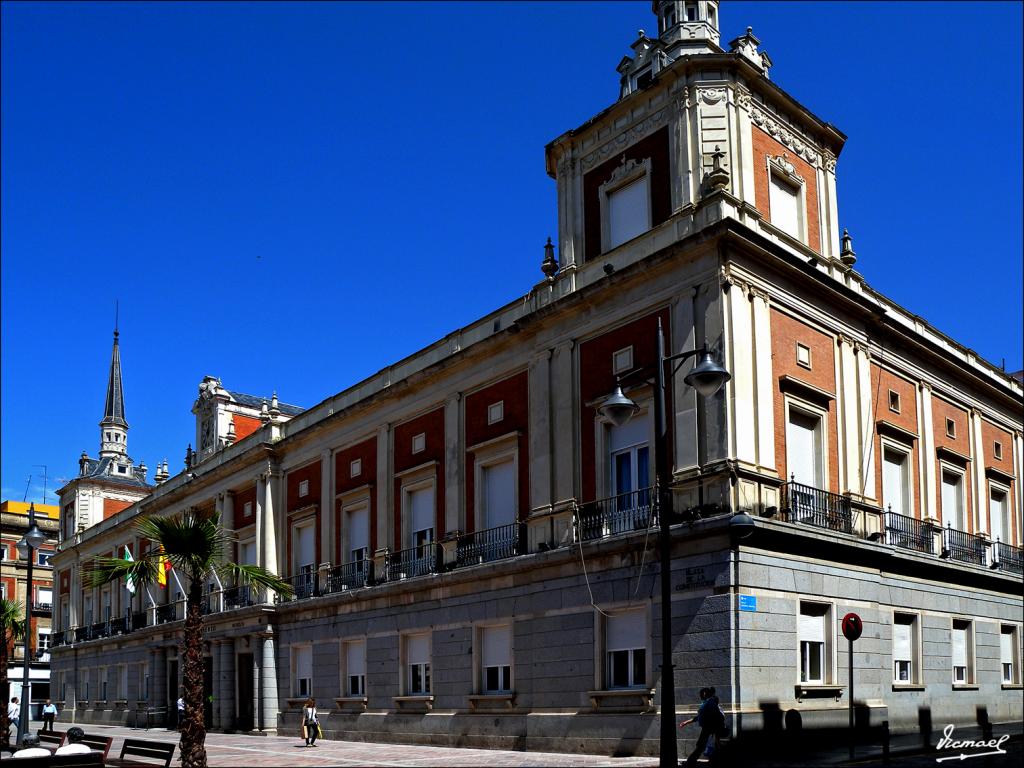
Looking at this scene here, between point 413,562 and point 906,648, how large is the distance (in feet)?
39.3

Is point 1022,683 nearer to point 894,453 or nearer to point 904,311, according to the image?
point 894,453

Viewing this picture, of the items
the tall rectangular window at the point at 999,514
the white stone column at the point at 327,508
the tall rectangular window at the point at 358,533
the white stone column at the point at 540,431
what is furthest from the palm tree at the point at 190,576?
the tall rectangular window at the point at 999,514

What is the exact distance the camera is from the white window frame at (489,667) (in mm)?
23875

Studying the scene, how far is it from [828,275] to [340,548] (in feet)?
53.4

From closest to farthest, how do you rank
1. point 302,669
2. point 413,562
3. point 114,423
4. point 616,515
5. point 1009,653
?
point 616,515 → point 1009,653 → point 413,562 → point 302,669 → point 114,423

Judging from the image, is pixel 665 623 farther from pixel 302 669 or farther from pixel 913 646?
pixel 302 669

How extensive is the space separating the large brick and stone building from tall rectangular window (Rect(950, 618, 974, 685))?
0.13m

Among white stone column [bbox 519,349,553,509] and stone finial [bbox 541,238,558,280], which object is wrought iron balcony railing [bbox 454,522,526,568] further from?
stone finial [bbox 541,238,558,280]

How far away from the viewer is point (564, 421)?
23.6m

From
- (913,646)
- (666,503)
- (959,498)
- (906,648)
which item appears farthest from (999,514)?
(666,503)

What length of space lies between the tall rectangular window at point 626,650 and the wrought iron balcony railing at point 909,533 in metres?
6.08

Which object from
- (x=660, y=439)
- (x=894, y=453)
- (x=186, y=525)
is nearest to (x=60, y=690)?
(x=186, y=525)

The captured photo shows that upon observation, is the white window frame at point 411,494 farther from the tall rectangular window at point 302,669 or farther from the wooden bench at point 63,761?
the wooden bench at point 63,761

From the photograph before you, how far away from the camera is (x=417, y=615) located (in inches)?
1075
